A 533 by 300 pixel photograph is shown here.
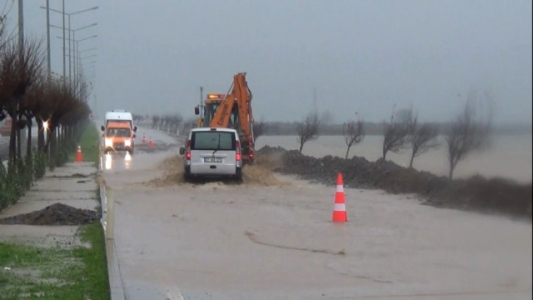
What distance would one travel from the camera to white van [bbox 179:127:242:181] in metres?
25.1

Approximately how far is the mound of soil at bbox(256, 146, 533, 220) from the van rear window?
153 inches

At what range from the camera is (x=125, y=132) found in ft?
180

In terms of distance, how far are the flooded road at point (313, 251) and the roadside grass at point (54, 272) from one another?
372mm

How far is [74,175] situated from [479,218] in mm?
28599

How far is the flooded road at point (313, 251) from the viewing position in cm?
357

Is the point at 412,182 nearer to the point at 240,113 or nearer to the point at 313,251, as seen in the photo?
the point at 313,251

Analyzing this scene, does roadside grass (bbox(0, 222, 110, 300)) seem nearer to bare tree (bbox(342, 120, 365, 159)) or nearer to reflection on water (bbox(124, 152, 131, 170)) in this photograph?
bare tree (bbox(342, 120, 365, 159))

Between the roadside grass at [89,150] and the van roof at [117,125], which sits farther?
the van roof at [117,125]

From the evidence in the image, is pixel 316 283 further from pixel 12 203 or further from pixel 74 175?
pixel 74 175

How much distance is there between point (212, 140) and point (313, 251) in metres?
13.4

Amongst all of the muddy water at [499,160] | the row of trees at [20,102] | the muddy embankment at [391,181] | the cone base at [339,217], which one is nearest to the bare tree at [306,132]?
the muddy embankment at [391,181]

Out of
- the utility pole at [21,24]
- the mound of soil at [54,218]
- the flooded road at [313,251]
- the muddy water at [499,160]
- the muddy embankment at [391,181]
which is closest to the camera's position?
the muddy water at [499,160]

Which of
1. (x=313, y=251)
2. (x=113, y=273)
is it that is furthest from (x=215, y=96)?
(x=113, y=273)

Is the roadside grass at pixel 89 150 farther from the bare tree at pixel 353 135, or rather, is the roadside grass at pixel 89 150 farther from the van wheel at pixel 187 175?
the van wheel at pixel 187 175
